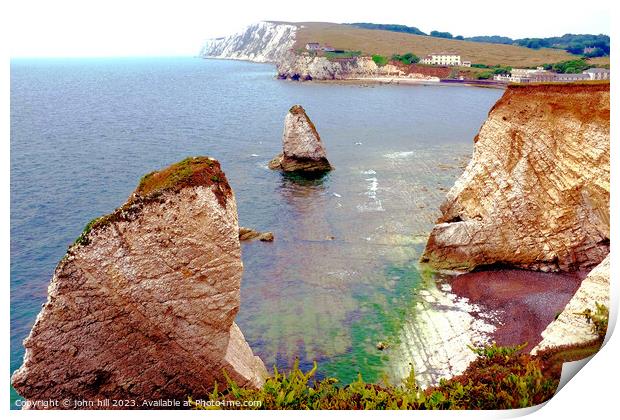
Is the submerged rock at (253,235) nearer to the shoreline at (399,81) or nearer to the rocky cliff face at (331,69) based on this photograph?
the shoreline at (399,81)

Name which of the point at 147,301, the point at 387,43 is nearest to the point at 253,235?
the point at 147,301

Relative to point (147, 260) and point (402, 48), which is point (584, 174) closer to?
point (147, 260)

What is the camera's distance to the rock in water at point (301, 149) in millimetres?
52875

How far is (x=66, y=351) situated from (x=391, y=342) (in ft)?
41.8

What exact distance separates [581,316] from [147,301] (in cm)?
1225

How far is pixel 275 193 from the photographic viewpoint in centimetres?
4669

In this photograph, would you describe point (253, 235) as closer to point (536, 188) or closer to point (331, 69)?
point (536, 188)

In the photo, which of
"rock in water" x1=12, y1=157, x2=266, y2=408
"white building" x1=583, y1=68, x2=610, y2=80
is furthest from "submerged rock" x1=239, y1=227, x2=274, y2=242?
"white building" x1=583, y1=68, x2=610, y2=80

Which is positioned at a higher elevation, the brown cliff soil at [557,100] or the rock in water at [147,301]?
the brown cliff soil at [557,100]

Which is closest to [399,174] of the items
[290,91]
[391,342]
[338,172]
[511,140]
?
[338,172]

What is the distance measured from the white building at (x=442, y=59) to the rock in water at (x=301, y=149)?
80.7m

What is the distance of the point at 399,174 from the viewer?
52906mm

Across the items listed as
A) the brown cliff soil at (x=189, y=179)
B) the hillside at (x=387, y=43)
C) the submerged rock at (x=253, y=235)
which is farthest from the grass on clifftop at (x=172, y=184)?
the hillside at (x=387, y=43)

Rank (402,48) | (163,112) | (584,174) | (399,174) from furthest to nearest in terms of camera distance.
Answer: (402,48), (163,112), (399,174), (584,174)
